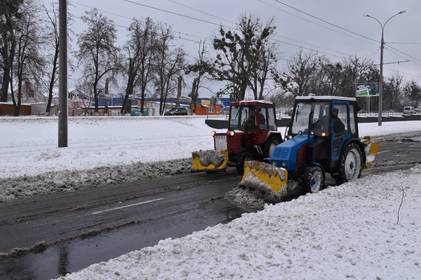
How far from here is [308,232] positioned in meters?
7.38

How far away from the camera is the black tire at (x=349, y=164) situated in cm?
1268

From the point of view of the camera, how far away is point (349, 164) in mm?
13062

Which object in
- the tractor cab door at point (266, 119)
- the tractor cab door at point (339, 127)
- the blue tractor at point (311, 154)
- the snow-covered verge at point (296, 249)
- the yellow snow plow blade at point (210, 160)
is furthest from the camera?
the tractor cab door at point (266, 119)

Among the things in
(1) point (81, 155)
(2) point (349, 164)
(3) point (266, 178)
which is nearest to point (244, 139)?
(2) point (349, 164)

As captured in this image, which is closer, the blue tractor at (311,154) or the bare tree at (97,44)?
the blue tractor at (311,154)

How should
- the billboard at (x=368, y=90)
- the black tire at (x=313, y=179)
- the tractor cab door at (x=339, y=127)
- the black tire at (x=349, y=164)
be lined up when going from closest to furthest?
the black tire at (x=313, y=179) → the tractor cab door at (x=339, y=127) → the black tire at (x=349, y=164) → the billboard at (x=368, y=90)

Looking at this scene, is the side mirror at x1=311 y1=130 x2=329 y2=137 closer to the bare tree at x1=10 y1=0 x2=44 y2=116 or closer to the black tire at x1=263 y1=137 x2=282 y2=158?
the black tire at x1=263 y1=137 x2=282 y2=158

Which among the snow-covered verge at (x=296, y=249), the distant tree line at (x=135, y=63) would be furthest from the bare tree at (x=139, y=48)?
the snow-covered verge at (x=296, y=249)

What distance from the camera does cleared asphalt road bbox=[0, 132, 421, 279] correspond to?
684 centimetres

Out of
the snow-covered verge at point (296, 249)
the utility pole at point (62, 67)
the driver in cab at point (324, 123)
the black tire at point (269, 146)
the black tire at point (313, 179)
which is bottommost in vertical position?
the snow-covered verge at point (296, 249)

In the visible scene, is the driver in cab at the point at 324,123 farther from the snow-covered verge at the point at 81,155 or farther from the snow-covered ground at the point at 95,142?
the snow-covered ground at the point at 95,142

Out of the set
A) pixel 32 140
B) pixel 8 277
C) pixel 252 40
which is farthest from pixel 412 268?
pixel 252 40

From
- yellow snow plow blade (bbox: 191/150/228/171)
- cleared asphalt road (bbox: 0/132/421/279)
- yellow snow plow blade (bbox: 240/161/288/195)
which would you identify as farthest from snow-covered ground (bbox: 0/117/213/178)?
yellow snow plow blade (bbox: 240/161/288/195)

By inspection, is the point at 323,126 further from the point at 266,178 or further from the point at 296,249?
the point at 296,249
